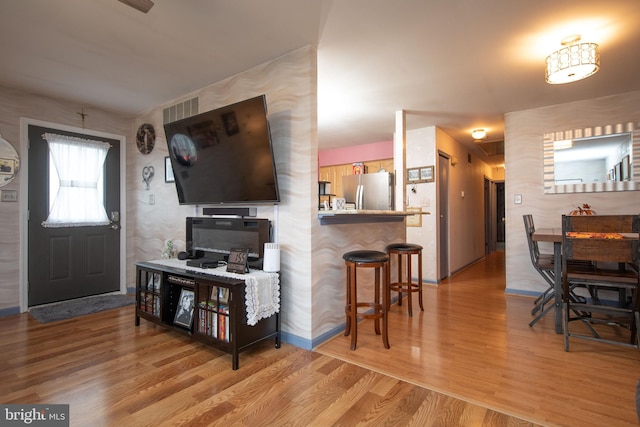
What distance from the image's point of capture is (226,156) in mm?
2877

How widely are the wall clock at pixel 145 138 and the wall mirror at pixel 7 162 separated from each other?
1212 millimetres

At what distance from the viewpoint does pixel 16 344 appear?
8.57 feet

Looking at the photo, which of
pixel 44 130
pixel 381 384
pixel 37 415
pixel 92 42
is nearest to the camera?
pixel 37 415

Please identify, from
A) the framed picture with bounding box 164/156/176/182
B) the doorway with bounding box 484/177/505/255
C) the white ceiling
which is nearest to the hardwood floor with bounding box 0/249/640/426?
the framed picture with bounding box 164/156/176/182

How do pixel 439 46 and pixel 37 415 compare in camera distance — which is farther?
pixel 439 46

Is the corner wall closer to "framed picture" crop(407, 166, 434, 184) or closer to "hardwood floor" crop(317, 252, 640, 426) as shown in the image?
"hardwood floor" crop(317, 252, 640, 426)

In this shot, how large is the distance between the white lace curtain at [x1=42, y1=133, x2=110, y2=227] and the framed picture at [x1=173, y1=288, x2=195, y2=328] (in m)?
2.15

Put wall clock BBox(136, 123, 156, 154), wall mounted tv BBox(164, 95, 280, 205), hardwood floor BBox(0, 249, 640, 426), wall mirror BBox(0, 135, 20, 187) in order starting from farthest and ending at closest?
wall clock BBox(136, 123, 156, 154)
wall mirror BBox(0, 135, 20, 187)
wall mounted tv BBox(164, 95, 280, 205)
hardwood floor BBox(0, 249, 640, 426)

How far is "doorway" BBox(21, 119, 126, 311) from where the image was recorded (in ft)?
11.7

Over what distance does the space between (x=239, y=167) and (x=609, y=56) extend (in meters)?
3.31

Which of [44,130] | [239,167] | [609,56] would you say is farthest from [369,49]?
[44,130]

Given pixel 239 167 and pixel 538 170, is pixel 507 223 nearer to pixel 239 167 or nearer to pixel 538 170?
pixel 538 170

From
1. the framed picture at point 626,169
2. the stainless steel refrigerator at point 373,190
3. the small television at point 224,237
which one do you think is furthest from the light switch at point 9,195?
the framed picture at point 626,169

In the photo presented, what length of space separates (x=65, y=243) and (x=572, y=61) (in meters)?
5.29
